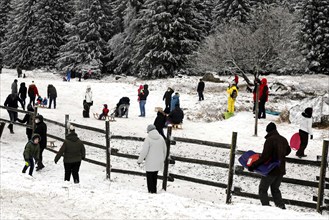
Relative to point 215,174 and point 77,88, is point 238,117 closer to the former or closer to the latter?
point 215,174

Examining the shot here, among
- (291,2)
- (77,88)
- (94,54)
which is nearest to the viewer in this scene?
(77,88)

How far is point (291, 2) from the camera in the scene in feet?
205

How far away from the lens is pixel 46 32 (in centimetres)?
5544

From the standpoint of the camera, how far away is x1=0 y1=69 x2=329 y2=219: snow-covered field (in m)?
7.67

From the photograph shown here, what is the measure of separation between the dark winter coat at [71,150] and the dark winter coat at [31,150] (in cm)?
145

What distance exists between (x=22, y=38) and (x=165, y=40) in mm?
23840

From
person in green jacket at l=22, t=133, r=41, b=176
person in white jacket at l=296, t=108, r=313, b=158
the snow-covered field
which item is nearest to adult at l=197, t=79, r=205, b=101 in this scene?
the snow-covered field

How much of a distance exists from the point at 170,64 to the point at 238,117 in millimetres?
23019

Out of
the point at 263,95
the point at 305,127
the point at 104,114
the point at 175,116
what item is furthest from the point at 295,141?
the point at 104,114

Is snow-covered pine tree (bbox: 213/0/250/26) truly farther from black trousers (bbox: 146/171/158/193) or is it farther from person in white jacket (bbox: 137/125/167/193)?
black trousers (bbox: 146/171/158/193)

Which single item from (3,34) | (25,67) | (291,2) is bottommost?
(25,67)

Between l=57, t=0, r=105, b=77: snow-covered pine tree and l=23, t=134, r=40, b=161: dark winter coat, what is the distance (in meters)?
37.8

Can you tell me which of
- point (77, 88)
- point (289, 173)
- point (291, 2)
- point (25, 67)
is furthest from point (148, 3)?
point (289, 173)

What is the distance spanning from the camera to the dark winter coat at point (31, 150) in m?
11.7
